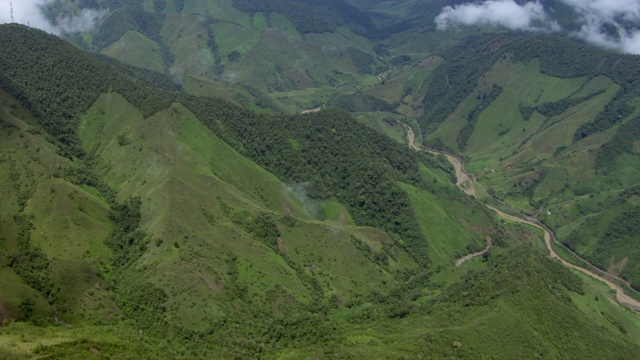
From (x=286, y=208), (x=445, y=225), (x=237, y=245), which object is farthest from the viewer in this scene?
(x=445, y=225)

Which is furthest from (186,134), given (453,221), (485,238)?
(485,238)

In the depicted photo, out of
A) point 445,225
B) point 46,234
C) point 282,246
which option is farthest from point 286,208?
point 46,234

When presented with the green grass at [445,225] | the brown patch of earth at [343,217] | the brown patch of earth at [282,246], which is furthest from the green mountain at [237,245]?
the brown patch of earth at [343,217]

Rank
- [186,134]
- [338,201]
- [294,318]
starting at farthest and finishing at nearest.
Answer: [338,201] < [186,134] < [294,318]

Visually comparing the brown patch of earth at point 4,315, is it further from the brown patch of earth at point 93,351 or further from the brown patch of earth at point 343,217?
the brown patch of earth at point 343,217

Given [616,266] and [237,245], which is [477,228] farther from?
[237,245]

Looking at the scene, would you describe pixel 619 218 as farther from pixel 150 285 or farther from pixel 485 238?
pixel 150 285

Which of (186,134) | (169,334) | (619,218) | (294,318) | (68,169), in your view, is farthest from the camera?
(619,218)

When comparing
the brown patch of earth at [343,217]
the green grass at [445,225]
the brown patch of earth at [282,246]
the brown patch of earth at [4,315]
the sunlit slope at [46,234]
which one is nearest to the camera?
the brown patch of earth at [4,315]

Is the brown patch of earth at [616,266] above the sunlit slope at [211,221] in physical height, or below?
below

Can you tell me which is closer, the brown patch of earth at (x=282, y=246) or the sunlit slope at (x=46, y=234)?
the sunlit slope at (x=46, y=234)

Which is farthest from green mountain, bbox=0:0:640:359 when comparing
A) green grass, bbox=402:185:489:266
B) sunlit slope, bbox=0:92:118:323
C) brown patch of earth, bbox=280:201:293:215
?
green grass, bbox=402:185:489:266
